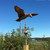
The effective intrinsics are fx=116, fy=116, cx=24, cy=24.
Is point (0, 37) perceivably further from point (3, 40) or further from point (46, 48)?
point (46, 48)

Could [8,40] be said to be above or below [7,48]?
above

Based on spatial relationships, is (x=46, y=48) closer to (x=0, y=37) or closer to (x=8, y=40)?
(x=8, y=40)

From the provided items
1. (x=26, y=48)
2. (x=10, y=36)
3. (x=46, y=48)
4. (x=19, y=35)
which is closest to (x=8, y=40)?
(x=10, y=36)

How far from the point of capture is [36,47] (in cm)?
1045

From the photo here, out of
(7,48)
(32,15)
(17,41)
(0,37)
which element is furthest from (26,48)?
(0,37)

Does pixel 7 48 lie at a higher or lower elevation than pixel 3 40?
lower

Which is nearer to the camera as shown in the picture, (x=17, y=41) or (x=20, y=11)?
(x=20, y=11)

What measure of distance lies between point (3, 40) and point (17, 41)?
159 centimetres

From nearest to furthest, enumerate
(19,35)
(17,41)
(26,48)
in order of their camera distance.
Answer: (26,48) → (17,41) → (19,35)

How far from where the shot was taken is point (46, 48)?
10.0 metres

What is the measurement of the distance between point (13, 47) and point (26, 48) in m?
5.86

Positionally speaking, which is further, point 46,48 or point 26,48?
point 46,48

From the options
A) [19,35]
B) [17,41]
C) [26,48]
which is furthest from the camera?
[19,35]

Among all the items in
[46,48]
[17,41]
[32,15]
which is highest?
[32,15]
